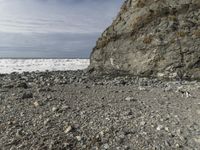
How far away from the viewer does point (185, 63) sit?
17766mm

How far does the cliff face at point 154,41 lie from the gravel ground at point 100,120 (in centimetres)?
562

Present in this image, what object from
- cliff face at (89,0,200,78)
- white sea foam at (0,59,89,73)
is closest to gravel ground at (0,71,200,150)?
cliff face at (89,0,200,78)

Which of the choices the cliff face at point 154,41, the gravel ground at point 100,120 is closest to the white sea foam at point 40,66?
the cliff face at point 154,41

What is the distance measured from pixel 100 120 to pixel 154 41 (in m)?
10.5

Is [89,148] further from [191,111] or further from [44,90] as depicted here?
[44,90]

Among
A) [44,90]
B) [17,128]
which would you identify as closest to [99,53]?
[44,90]

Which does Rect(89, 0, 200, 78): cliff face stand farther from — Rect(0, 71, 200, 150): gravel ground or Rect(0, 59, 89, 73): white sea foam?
Rect(0, 59, 89, 73): white sea foam

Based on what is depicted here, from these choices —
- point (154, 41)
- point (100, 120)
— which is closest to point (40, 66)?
point (154, 41)

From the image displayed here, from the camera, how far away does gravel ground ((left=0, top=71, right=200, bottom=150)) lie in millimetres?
7863

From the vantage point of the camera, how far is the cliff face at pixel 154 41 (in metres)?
17.9

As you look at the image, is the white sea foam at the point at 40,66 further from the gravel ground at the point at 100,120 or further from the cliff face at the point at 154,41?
the gravel ground at the point at 100,120

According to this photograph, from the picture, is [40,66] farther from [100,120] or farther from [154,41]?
[100,120]

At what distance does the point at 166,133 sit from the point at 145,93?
4334mm

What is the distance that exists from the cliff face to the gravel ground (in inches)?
221
